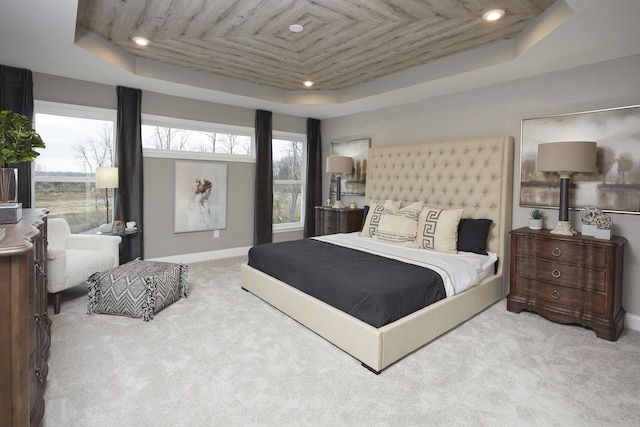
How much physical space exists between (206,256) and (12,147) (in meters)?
3.46

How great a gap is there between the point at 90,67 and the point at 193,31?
133cm

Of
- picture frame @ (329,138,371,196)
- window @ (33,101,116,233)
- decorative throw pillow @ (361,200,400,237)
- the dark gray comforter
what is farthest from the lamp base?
window @ (33,101,116,233)

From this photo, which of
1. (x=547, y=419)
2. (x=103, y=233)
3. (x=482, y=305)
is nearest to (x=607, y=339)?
(x=482, y=305)

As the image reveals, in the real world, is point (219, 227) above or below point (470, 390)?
above

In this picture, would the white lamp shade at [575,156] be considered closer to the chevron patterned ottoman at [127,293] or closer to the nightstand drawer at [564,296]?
the nightstand drawer at [564,296]

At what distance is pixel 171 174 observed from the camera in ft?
15.4

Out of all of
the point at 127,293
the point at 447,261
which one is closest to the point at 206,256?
the point at 127,293

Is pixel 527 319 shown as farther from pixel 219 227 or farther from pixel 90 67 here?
pixel 90 67

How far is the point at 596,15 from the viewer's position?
2197 mm

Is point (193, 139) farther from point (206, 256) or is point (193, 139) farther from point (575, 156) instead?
point (575, 156)

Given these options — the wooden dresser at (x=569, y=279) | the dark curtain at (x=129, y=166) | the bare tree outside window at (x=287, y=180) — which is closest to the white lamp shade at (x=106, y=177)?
the dark curtain at (x=129, y=166)

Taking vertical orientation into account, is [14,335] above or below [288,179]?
below

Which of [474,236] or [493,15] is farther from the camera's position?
[474,236]

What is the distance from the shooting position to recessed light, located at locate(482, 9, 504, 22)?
2582 millimetres
